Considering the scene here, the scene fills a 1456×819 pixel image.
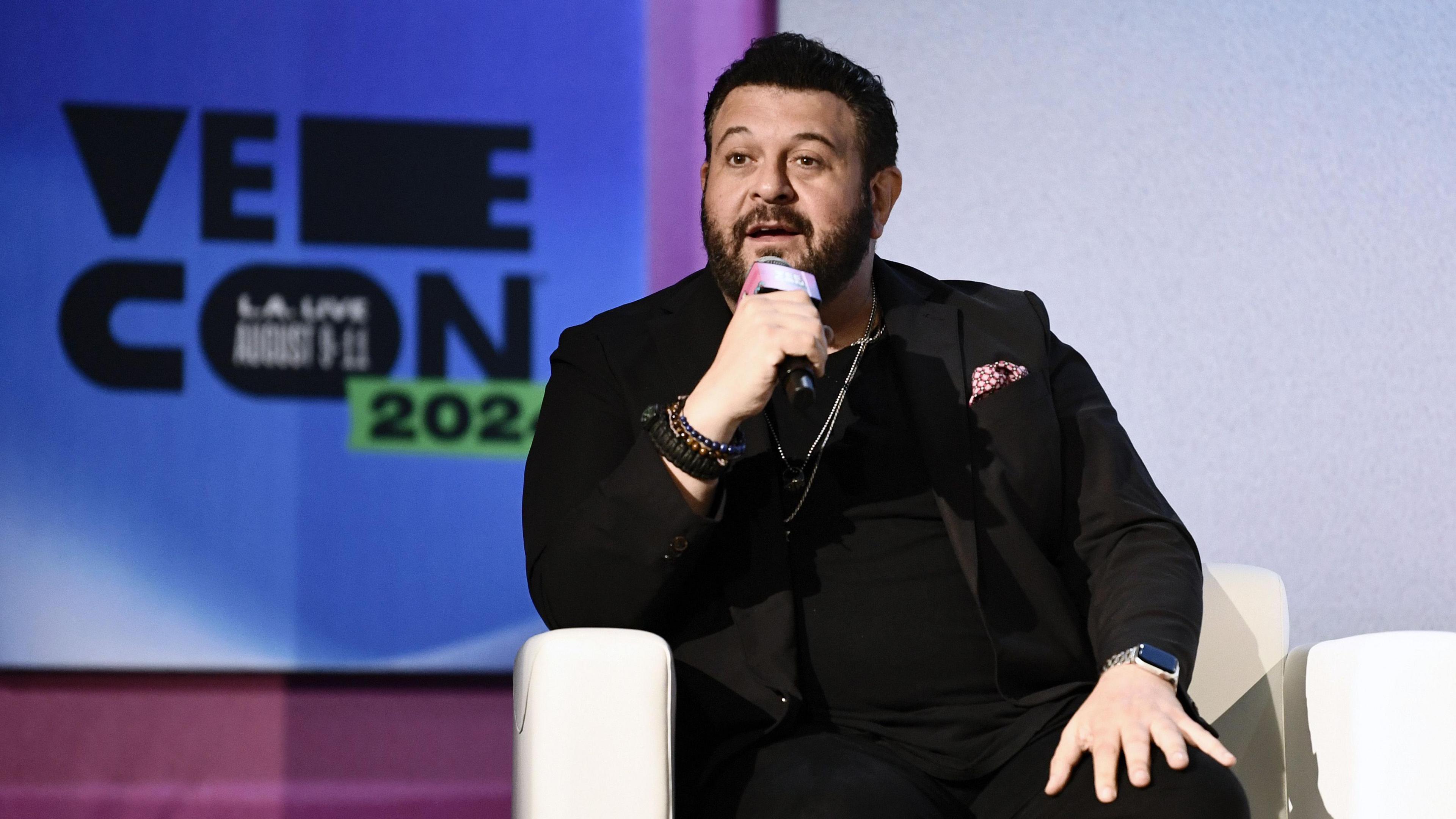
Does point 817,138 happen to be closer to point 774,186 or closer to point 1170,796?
point 774,186

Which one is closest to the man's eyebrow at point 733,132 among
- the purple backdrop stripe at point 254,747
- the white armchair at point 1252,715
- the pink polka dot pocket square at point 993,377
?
the pink polka dot pocket square at point 993,377

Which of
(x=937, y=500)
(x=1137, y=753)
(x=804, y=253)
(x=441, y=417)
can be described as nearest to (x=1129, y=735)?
(x=1137, y=753)

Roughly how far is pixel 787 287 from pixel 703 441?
0.20 meters

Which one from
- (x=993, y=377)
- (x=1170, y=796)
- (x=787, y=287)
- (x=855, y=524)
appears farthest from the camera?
(x=993, y=377)

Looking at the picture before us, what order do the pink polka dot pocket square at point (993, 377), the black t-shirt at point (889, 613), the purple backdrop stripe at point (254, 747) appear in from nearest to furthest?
the black t-shirt at point (889, 613) → the pink polka dot pocket square at point (993, 377) → the purple backdrop stripe at point (254, 747)

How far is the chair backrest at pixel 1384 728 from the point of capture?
56.4 inches

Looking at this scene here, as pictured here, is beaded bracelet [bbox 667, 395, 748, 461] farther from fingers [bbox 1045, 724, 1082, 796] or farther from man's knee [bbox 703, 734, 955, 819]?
fingers [bbox 1045, 724, 1082, 796]

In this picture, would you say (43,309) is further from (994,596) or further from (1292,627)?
(1292,627)

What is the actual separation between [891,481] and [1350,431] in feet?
4.88

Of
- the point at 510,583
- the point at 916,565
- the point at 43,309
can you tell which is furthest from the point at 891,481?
the point at 43,309

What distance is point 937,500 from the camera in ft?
5.41

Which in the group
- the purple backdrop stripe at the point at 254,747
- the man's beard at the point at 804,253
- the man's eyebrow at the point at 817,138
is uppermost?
the man's eyebrow at the point at 817,138

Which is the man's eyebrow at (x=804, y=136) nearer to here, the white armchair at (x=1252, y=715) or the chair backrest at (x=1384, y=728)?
the white armchair at (x=1252, y=715)

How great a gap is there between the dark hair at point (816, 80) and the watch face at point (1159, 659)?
732mm
